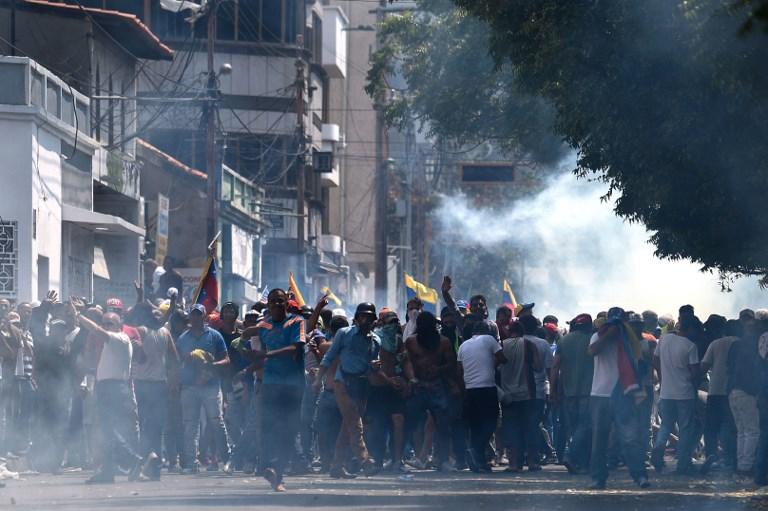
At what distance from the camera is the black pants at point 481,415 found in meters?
17.1

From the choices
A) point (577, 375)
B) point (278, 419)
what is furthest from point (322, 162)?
point (278, 419)

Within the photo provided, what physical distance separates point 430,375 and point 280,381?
139 inches

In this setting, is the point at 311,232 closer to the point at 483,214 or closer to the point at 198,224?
the point at 483,214

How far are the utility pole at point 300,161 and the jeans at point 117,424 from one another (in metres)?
34.9

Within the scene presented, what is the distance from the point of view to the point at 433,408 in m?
17.3

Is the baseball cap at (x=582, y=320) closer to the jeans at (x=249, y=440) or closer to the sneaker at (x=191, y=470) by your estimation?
the jeans at (x=249, y=440)

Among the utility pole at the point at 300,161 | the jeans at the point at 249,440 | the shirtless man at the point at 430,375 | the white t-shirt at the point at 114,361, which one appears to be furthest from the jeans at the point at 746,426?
the utility pole at the point at 300,161

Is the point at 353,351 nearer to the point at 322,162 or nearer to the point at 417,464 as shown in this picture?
the point at 417,464

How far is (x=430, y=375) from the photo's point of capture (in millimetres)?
17125

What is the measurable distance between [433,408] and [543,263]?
4940cm

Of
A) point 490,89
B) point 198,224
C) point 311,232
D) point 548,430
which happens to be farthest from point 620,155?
point 311,232

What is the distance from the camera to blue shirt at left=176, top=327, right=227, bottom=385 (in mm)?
16469

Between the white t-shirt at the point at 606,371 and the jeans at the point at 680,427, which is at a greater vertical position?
the white t-shirt at the point at 606,371

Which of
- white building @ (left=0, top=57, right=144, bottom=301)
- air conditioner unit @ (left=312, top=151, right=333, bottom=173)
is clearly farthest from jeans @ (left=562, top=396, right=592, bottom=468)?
air conditioner unit @ (left=312, top=151, right=333, bottom=173)
